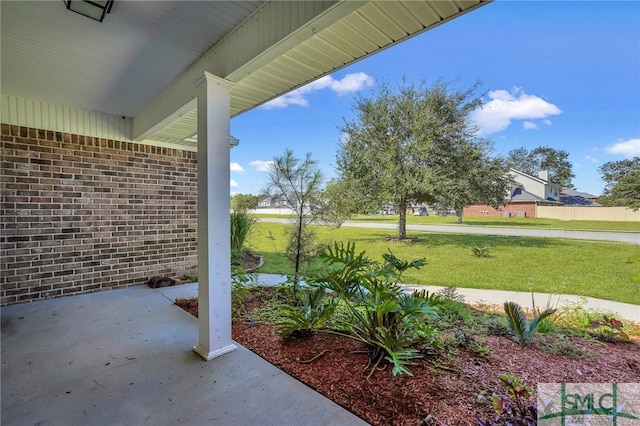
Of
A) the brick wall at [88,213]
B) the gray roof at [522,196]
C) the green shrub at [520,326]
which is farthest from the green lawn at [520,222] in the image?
the brick wall at [88,213]

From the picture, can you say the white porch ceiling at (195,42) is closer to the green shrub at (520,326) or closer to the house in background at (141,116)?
the house in background at (141,116)

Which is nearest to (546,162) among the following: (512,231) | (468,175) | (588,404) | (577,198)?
(577,198)

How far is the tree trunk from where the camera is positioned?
8.13m

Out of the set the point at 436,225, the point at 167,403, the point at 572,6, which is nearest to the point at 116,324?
the point at 167,403

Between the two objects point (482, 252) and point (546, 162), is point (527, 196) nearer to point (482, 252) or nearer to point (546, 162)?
point (546, 162)

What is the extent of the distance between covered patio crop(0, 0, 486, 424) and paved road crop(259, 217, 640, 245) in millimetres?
2275

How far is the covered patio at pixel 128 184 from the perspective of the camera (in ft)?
5.67

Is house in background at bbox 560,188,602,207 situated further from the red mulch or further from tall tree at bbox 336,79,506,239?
the red mulch

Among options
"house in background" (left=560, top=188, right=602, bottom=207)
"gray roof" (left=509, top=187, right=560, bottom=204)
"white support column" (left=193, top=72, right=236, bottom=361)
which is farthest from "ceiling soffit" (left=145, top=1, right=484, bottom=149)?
"gray roof" (left=509, top=187, right=560, bottom=204)

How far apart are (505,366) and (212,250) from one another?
8.24ft

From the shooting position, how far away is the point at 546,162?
6.88 m

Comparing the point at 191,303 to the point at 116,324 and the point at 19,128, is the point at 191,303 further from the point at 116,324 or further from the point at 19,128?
the point at 19,128

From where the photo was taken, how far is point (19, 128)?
140 inches

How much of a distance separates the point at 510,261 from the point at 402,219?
9.61ft
